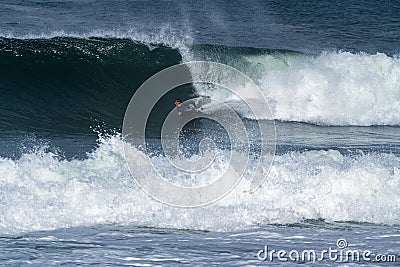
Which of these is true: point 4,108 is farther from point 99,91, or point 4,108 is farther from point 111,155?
point 111,155

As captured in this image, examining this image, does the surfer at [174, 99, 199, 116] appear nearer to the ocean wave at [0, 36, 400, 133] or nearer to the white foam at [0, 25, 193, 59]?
the ocean wave at [0, 36, 400, 133]

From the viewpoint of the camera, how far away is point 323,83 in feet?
66.2

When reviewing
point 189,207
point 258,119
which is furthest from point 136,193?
point 258,119

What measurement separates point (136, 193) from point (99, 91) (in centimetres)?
836

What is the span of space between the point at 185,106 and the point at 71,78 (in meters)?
2.56

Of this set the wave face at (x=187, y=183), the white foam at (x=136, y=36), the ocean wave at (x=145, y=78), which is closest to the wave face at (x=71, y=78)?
the ocean wave at (x=145, y=78)

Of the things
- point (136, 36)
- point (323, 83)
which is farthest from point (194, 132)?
point (136, 36)

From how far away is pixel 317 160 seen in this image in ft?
34.5

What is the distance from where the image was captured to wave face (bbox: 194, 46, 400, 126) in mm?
19156

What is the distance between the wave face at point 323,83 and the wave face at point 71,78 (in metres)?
1.66

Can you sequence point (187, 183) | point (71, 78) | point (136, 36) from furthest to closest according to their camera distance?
point (136, 36) → point (71, 78) → point (187, 183)

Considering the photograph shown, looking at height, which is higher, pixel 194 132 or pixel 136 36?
pixel 136 36

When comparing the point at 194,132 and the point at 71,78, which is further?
the point at 71,78

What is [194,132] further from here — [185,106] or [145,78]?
[145,78]
